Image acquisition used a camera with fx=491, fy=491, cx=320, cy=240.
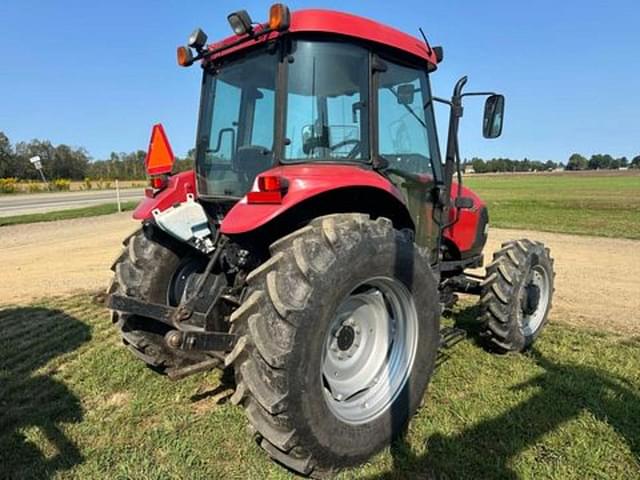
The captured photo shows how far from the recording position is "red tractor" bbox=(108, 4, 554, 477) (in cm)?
243

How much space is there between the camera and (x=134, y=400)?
11.6 ft

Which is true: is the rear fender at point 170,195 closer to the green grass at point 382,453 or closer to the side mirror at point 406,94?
the green grass at point 382,453

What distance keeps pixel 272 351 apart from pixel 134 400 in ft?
5.76

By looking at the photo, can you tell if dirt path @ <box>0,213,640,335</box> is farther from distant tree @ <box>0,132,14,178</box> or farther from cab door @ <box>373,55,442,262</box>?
distant tree @ <box>0,132,14,178</box>

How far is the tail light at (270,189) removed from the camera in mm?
2551

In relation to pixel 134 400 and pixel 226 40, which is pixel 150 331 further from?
pixel 226 40

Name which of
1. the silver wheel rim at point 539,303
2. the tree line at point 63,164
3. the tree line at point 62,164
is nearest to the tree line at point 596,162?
the tree line at point 63,164

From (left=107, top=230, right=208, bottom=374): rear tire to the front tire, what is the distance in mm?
1311

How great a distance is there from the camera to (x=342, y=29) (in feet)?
9.86

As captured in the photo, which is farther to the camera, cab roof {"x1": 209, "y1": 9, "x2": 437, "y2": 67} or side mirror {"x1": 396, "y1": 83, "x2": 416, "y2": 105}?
side mirror {"x1": 396, "y1": 83, "x2": 416, "y2": 105}

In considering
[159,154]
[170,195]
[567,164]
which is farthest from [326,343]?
[567,164]

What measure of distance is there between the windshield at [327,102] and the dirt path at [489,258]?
12.7 ft

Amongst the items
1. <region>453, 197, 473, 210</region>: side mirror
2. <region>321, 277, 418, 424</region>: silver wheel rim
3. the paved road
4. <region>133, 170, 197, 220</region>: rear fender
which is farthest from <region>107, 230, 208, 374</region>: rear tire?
the paved road

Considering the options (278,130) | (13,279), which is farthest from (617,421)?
(13,279)
